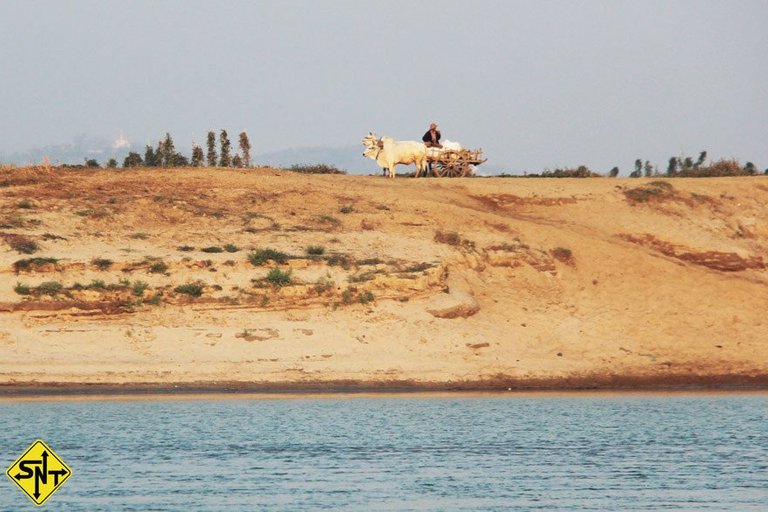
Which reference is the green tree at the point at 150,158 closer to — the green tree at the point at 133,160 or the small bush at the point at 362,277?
the green tree at the point at 133,160

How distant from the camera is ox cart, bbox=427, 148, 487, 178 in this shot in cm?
5116

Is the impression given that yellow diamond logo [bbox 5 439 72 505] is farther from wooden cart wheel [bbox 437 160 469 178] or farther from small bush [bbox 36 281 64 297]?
wooden cart wheel [bbox 437 160 469 178]

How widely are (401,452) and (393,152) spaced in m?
24.3

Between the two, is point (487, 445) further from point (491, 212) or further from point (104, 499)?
point (491, 212)

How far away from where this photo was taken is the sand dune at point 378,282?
3550cm

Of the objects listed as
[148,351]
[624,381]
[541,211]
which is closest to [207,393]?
[148,351]

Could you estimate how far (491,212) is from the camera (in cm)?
4553

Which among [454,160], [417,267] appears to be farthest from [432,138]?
[417,267]

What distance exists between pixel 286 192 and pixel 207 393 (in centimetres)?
1265

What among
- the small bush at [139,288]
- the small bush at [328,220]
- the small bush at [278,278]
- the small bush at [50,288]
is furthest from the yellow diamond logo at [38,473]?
the small bush at [328,220]

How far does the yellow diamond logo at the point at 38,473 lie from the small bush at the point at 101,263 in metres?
17.4

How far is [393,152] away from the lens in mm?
49469

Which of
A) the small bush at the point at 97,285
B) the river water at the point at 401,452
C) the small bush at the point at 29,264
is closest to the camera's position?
the river water at the point at 401,452

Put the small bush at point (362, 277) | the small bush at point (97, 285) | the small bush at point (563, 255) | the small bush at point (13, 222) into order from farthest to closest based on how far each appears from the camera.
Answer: the small bush at point (563, 255), the small bush at point (13, 222), the small bush at point (362, 277), the small bush at point (97, 285)
